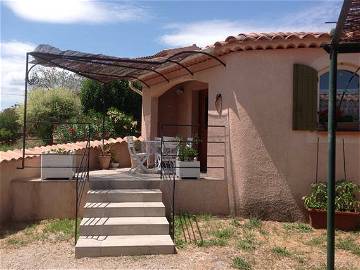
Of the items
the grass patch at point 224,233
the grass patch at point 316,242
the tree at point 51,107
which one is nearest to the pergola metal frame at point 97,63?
the grass patch at point 224,233

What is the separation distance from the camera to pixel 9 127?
27.5 metres

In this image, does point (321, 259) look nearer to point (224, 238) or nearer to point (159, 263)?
point (224, 238)

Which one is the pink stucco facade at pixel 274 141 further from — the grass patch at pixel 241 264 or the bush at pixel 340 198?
the grass patch at pixel 241 264

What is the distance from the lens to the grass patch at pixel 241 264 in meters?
6.09

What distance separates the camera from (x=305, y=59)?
338 inches

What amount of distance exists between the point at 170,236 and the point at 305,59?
14.8 feet

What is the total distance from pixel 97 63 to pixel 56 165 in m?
2.41

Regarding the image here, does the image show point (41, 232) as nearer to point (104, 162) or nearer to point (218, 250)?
point (218, 250)

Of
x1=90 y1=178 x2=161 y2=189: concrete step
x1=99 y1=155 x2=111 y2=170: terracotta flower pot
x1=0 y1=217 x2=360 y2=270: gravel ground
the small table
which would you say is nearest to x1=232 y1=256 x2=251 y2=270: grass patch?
x1=0 y1=217 x2=360 y2=270: gravel ground

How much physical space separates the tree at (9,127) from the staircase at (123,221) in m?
19.3

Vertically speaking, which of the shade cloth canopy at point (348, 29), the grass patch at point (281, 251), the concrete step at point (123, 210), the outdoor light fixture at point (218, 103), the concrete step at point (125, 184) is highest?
the shade cloth canopy at point (348, 29)

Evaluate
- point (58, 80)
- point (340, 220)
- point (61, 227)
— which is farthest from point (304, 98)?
point (58, 80)

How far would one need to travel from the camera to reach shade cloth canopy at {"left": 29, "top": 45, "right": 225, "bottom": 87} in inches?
333

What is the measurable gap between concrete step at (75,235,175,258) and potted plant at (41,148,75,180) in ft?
7.28
